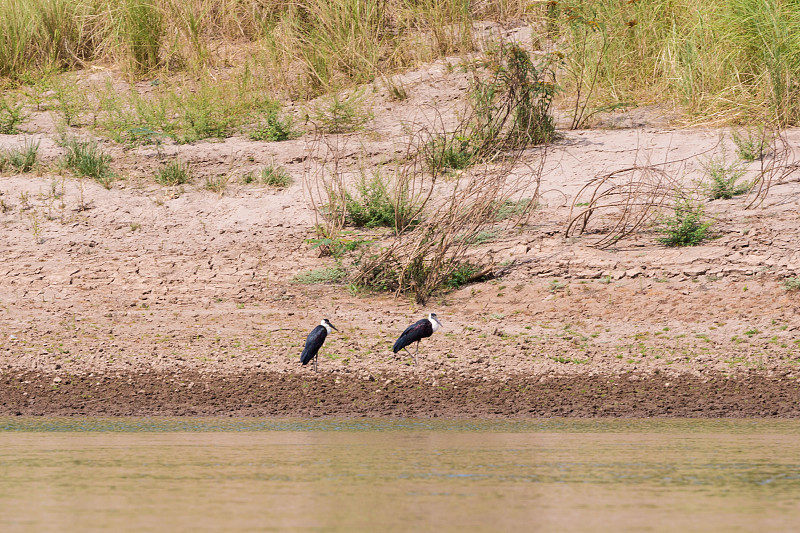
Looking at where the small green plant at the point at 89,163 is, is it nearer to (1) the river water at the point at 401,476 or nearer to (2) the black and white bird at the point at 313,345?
(2) the black and white bird at the point at 313,345

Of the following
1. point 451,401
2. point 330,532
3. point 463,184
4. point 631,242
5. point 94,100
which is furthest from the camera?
point 94,100

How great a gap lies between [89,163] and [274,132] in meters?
2.20

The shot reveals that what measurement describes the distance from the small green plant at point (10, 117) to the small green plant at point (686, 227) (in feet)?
26.1

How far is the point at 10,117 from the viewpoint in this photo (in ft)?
42.2

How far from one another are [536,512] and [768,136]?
324 inches

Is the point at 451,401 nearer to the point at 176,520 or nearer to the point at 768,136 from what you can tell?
the point at 176,520

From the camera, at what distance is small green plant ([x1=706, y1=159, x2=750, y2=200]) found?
1025cm

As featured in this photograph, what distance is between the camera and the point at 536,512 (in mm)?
3947

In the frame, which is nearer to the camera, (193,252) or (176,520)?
(176,520)

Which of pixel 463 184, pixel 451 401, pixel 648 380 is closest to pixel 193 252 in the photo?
pixel 463 184

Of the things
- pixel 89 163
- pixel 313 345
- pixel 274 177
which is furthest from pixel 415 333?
pixel 89 163

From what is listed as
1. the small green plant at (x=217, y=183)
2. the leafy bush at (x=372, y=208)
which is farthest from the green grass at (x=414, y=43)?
the leafy bush at (x=372, y=208)

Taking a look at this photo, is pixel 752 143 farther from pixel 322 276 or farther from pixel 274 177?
pixel 274 177

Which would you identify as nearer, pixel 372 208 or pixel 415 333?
pixel 415 333
